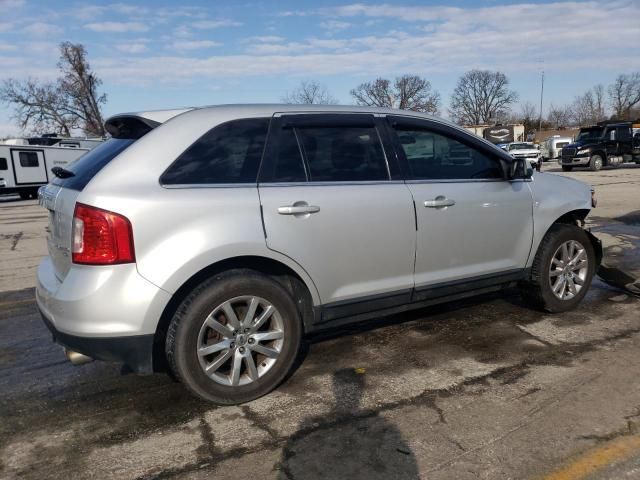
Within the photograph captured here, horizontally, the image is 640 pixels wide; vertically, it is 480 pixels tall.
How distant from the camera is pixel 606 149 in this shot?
1056 inches

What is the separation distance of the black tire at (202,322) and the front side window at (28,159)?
87.1 ft

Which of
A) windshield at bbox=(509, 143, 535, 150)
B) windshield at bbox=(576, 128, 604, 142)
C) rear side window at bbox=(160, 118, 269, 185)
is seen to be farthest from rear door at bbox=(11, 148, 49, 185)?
windshield at bbox=(509, 143, 535, 150)

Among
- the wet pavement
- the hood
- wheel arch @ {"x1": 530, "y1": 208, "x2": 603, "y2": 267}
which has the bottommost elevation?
the wet pavement

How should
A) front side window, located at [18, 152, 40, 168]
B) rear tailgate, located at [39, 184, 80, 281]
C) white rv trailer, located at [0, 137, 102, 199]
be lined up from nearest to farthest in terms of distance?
rear tailgate, located at [39, 184, 80, 281]
white rv trailer, located at [0, 137, 102, 199]
front side window, located at [18, 152, 40, 168]

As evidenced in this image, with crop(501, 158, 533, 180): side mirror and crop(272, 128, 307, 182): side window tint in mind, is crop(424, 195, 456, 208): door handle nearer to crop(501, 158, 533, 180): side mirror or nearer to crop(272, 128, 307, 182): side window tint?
crop(501, 158, 533, 180): side mirror

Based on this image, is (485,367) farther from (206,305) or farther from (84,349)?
(84,349)

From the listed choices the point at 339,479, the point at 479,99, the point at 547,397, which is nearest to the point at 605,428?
the point at 547,397

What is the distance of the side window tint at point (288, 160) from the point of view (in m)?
3.38

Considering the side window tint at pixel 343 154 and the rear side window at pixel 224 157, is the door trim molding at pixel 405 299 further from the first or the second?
the rear side window at pixel 224 157

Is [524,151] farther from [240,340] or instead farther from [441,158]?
[240,340]

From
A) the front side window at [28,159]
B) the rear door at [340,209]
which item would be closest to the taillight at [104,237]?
the rear door at [340,209]

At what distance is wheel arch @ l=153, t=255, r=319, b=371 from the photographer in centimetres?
310

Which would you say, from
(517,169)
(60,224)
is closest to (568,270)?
(517,169)

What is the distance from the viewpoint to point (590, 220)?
411 inches
